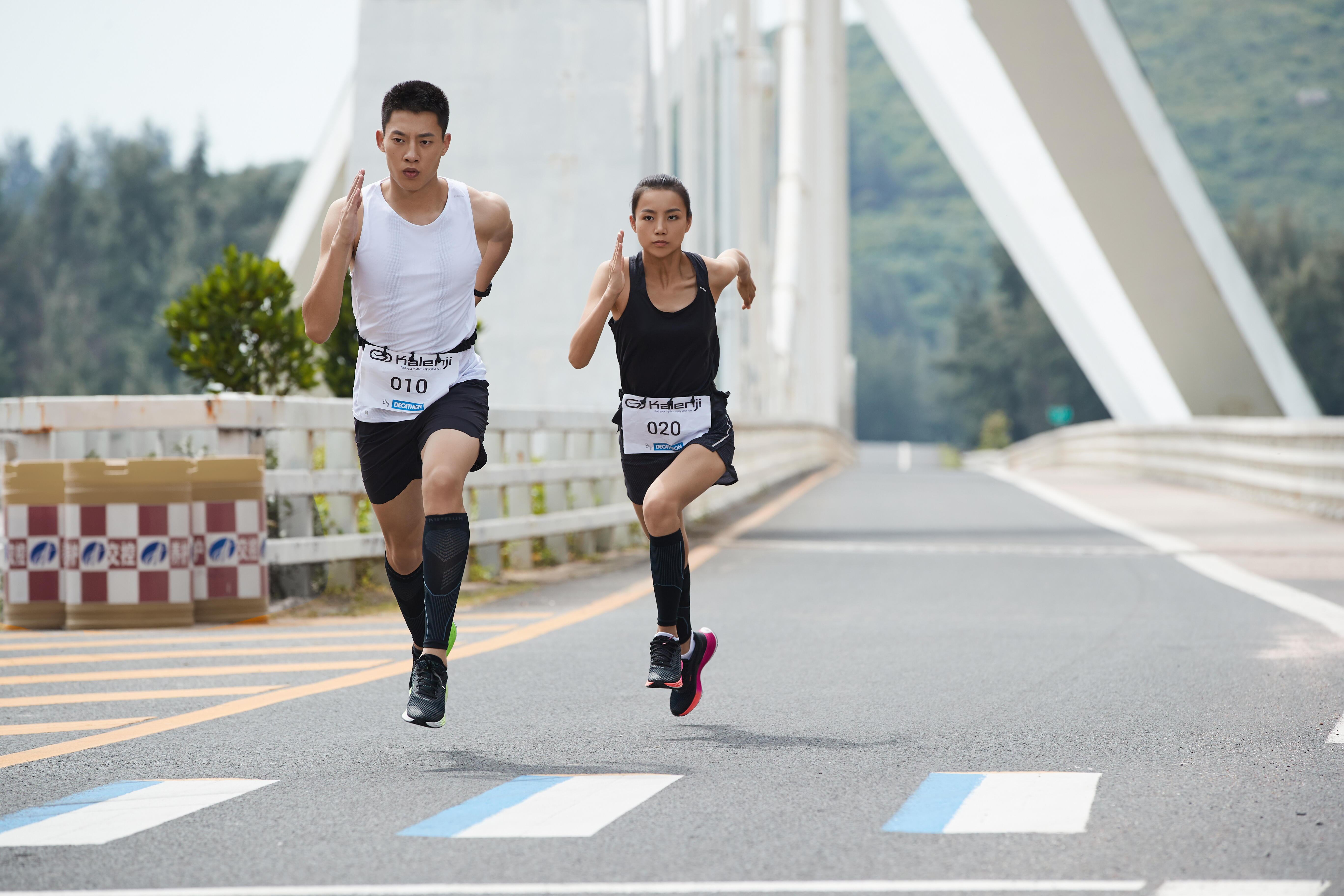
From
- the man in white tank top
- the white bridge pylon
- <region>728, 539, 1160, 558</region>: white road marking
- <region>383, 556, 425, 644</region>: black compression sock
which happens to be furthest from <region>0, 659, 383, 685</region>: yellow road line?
the white bridge pylon

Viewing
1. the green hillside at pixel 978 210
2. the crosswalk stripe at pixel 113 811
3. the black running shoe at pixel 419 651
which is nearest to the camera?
the crosswalk stripe at pixel 113 811

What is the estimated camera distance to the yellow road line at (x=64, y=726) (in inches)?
208

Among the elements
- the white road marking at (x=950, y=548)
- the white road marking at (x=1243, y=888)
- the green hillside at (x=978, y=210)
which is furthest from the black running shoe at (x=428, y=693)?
the green hillside at (x=978, y=210)

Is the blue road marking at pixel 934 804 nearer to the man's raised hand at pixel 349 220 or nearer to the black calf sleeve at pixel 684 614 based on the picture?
the black calf sleeve at pixel 684 614

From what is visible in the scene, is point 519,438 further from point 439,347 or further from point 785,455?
point 785,455

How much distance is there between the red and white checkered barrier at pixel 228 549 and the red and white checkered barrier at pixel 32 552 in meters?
0.67

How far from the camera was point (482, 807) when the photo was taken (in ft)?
13.4

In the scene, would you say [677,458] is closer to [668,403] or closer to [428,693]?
[668,403]

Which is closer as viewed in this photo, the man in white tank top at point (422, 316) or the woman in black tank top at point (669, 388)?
the man in white tank top at point (422, 316)

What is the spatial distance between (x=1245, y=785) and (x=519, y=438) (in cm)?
742

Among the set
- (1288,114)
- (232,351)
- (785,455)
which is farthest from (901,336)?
(232,351)

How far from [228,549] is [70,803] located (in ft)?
13.8

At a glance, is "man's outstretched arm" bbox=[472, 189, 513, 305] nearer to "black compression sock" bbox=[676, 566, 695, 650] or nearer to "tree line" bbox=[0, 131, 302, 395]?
"black compression sock" bbox=[676, 566, 695, 650]

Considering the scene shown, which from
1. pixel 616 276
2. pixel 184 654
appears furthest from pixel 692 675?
pixel 184 654
